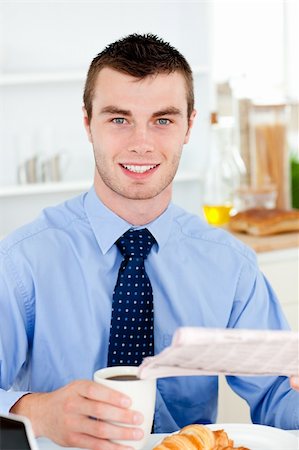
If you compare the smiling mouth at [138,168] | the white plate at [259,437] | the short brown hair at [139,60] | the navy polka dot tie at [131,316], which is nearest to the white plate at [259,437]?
the white plate at [259,437]

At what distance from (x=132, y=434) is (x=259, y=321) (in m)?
0.58

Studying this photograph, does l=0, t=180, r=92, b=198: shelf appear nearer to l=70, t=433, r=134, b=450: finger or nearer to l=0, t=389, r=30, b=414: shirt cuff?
l=0, t=389, r=30, b=414: shirt cuff

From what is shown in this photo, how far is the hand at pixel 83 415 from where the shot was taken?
1.18 meters

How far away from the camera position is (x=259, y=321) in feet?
5.62

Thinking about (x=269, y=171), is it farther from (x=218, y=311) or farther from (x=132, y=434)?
(x=132, y=434)

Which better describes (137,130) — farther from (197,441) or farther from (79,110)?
(79,110)

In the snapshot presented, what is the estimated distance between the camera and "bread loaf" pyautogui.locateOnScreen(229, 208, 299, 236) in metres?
3.04

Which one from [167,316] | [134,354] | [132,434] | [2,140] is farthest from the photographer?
[2,140]

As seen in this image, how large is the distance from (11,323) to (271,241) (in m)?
1.49

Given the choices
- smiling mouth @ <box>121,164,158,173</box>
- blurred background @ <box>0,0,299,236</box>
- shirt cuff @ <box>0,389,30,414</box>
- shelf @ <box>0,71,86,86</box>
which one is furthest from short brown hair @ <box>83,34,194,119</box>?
shelf @ <box>0,71,86,86</box>

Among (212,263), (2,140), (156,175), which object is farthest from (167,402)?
(2,140)

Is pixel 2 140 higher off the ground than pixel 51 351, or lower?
higher

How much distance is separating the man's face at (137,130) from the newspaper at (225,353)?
572 mm

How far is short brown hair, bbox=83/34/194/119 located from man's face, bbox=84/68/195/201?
0.04ft
